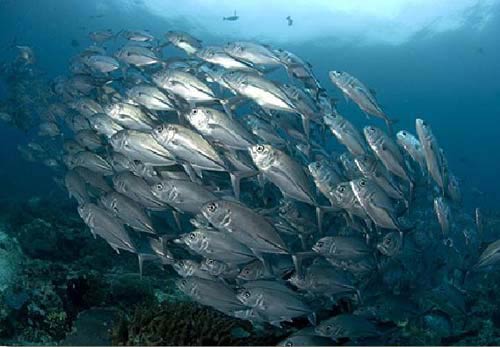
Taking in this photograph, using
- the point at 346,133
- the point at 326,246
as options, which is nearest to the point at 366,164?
the point at 346,133

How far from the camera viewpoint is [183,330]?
5.02 metres

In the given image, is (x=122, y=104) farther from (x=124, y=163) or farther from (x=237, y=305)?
(x=237, y=305)

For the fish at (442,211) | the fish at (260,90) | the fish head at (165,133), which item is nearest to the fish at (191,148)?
the fish head at (165,133)

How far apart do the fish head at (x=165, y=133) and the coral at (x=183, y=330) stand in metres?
2.10

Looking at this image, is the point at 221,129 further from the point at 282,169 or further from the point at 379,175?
the point at 379,175

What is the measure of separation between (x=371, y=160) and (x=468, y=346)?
142 inches

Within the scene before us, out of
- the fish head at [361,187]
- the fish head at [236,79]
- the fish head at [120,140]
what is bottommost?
the fish head at [120,140]

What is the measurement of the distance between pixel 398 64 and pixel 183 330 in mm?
65876

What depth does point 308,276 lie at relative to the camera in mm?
5219

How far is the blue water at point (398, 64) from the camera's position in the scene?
156ft

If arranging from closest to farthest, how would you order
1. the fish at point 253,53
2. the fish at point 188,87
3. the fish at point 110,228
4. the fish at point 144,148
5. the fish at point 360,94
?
1. the fish at point 144,148
2. the fish at point 110,228
3. the fish at point 188,87
4. the fish at point 360,94
5. the fish at point 253,53

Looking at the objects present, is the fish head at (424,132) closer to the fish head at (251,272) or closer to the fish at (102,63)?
the fish head at (251,272)

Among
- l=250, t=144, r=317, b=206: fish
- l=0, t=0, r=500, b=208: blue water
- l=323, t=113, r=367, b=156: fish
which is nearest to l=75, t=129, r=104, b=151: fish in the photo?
l=250, t=144, r=317, b=206: fish

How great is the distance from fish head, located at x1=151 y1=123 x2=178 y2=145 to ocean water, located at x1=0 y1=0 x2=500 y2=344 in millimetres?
25845
